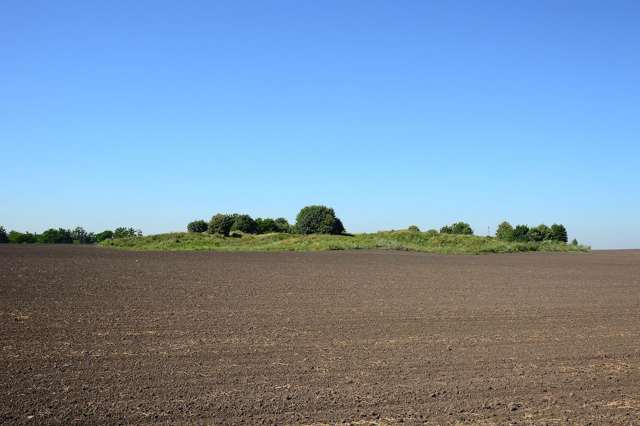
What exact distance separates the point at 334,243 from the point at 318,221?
13197mm

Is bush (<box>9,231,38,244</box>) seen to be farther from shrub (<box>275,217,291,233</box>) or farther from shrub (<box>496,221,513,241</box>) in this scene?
shrub (<box>496,221,513,241</box>)

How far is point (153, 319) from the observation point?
43.5ft

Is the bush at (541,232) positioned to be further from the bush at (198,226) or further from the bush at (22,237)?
the bush at (22,237)

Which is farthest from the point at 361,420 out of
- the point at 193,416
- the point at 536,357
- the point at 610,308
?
the point at 610,308

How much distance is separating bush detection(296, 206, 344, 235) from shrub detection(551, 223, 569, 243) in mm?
23094

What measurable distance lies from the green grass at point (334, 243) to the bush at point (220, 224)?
16.2 feet

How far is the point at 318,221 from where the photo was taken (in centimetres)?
6081

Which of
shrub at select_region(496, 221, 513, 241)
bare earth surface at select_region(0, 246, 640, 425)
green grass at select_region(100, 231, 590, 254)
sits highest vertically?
shrub at select_region(496, 221, 513, 241)

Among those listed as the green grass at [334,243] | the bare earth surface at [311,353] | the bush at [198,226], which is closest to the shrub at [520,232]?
the green grass at [334,243]

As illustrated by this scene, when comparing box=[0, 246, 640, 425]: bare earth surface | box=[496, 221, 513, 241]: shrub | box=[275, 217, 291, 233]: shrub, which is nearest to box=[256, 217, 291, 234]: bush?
box=[275, 217, 291, 233]: shrub

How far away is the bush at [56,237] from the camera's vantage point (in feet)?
231

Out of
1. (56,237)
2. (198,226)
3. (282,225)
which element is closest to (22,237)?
(56,237)

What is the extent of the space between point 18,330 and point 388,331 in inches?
266

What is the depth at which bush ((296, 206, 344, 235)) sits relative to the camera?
2381 inches
